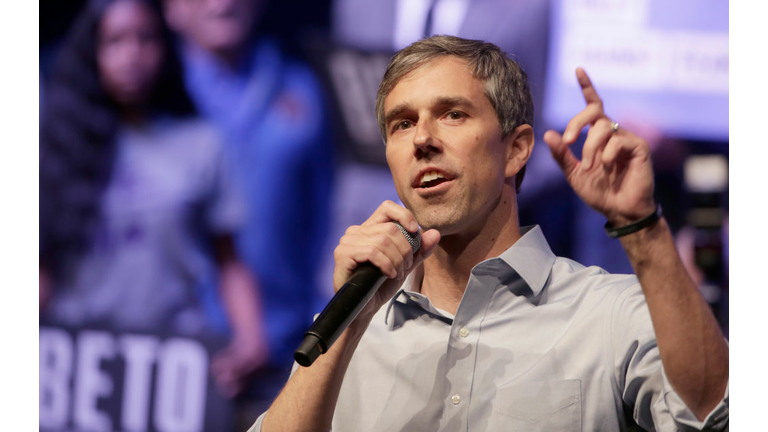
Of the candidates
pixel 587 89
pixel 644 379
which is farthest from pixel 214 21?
pixel 644 379

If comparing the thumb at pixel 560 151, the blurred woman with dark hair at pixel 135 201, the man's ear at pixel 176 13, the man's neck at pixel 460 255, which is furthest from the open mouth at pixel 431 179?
the man's ear at pixel 176 13

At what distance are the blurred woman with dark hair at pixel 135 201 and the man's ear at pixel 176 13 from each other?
0.25 ft

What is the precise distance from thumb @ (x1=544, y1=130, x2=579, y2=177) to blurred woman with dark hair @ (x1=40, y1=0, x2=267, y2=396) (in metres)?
2.60

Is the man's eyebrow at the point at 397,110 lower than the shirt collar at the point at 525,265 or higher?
higher

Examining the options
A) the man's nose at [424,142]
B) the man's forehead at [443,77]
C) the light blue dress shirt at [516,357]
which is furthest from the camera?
the man's forehead at [443,77]

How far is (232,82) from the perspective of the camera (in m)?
3.63

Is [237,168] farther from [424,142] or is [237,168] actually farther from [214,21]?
[424,142]

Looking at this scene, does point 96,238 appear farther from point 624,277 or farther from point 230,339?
point 624,277

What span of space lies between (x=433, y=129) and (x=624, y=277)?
54 centimetres

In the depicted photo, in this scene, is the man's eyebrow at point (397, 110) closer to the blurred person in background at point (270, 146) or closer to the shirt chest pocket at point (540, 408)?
the shirt chest pocket at point (540, 408)

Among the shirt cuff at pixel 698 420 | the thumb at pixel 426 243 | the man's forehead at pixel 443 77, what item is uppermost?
the man's forehead at pixel 443 77

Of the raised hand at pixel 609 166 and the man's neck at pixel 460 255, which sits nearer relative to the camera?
the raised hand at pixel 609 166

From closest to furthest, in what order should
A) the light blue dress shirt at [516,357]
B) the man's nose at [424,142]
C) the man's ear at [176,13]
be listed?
the light blue dress shirt at [516,357] < the man's nose at [424,142] < the man's ear at [176,13]

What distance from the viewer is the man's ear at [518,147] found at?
65.1 inches
